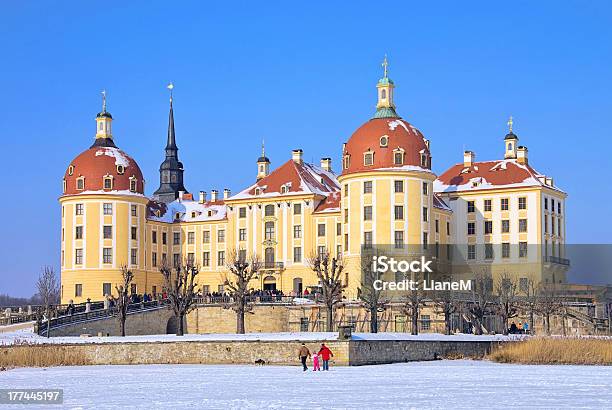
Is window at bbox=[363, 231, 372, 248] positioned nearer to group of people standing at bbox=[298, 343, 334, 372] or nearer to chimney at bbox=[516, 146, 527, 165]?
chimney at bbox=[516, 146, 527, 165]

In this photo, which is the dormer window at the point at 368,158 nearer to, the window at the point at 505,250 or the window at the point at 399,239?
the window at the point at 399,239

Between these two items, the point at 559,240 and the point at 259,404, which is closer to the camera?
the point at 259,404

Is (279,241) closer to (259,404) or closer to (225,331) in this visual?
(225,331)

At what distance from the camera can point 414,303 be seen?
63438mm

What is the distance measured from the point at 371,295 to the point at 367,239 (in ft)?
45.7

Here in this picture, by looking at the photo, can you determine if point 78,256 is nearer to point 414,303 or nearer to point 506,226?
point 506,226

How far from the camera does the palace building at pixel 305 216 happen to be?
80438mm

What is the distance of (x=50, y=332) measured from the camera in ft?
209

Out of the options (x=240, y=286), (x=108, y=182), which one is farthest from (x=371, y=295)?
(x=108, y=182)

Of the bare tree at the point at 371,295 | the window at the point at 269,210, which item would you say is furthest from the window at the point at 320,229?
the bare tree at the point at 371,295

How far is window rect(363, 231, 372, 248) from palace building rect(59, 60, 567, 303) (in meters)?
0.40

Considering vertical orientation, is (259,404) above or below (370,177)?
below

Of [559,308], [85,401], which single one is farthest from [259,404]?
[559,308]

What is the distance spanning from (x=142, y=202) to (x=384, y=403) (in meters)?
60.8
